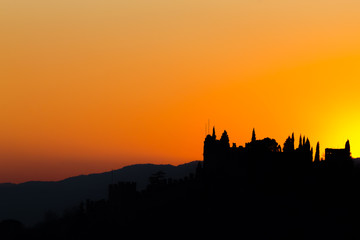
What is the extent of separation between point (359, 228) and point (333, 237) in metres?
6.19

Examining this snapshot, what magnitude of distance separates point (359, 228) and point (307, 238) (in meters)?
11.5

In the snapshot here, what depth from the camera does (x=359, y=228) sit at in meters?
199

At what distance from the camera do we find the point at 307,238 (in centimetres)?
19988

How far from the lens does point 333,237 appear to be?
198125mm

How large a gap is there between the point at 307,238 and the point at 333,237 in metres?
5.71
